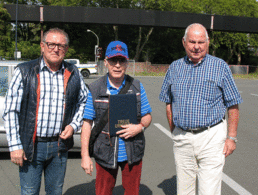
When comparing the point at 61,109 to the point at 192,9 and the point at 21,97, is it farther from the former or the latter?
the point at 192,9

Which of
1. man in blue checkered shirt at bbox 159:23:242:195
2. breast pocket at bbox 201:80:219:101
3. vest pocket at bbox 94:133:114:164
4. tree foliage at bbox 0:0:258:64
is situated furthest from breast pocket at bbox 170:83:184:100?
tree foliage at bbox 0:0:258:64

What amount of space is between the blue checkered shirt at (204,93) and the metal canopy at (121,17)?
30.9m

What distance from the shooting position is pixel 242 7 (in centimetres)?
4728

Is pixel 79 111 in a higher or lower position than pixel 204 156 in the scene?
higher

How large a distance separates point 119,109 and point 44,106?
0.64 metres

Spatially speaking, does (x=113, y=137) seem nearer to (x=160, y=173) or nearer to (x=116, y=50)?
(x=116, y=50)

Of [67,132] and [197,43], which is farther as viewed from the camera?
[197,43]

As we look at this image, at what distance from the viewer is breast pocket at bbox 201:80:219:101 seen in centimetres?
282

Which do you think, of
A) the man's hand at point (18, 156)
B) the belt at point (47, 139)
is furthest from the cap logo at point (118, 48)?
the man's hand at point (18, 156)

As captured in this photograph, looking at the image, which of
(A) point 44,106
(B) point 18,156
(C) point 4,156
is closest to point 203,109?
(A) point 44,106

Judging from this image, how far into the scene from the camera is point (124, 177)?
2730 millimetres

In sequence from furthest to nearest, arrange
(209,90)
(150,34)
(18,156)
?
(150,34) < (209,90) < (18,156)

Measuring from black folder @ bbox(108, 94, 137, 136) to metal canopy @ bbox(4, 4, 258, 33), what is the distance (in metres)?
31.2

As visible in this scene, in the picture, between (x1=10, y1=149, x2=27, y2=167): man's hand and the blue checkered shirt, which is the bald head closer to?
the blue checkered shirt
